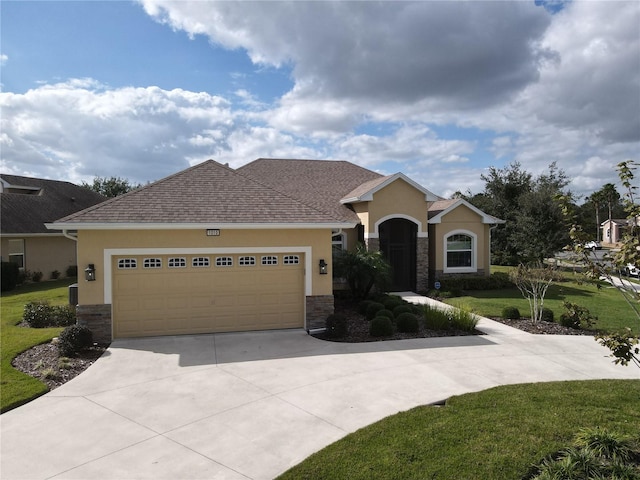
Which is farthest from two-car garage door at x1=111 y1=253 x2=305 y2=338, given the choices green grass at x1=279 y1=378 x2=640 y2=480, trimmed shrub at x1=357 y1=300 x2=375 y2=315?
green grass at x1=279 y1=378 x2=640 y2=480

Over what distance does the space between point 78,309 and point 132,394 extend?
4504 millimetres

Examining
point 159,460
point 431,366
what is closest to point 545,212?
point 431,366

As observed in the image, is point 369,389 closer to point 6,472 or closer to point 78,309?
point 6,472

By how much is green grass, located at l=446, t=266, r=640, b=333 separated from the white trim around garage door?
6580 millimetres

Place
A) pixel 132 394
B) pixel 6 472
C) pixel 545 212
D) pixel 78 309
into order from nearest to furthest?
pixel 6 472 < pixel 132 394 < pixel 78 309 < pixel 545 212

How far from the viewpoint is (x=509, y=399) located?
7.41 meters

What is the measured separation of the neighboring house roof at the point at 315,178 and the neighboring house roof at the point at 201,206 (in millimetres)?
7038

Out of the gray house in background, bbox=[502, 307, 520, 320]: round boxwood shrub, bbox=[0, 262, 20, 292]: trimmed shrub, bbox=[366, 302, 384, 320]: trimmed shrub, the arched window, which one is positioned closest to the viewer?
bbox=[366, 302, 384, 320]: trimmed shrub

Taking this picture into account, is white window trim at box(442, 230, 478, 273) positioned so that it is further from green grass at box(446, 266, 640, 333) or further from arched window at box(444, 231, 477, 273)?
green grass at box(446, 266, 640, 333)

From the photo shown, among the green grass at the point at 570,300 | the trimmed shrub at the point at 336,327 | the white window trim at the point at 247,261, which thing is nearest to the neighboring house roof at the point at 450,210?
the green grass at the point at 570,300

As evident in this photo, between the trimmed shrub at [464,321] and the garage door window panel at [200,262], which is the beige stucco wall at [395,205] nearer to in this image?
the trimmed shrub at [464,321]

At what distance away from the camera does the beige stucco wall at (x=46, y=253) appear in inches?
960

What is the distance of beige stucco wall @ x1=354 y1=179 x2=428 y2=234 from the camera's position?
19.4 metres

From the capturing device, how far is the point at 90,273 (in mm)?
11273
